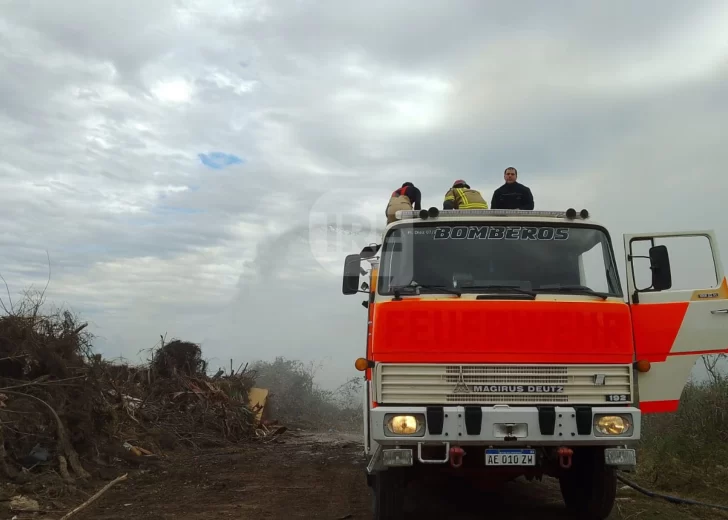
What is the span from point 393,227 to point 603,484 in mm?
2973

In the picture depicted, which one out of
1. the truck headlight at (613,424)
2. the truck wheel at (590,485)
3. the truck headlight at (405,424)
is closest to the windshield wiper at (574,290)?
the truck headlight at (613,424)

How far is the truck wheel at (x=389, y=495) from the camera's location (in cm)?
566

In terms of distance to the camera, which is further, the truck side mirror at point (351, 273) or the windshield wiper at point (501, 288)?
the truck side mirror at point (351, 273)

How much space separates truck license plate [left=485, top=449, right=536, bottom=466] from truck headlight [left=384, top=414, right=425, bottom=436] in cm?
59

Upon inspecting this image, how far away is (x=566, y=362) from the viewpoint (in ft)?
17.2

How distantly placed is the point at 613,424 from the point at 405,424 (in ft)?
5.41

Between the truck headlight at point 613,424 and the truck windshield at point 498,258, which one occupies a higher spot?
the truck windshield at point 498,258

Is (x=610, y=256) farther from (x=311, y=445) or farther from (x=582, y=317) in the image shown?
(x=311, y=445)

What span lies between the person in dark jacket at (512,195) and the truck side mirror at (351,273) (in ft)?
7.31

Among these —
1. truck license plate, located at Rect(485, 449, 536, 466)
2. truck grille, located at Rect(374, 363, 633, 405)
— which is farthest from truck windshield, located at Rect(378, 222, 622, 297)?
truck license plate, located at Rect(485, 449, 536, 466)

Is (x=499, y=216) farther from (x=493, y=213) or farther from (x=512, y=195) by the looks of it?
(x=512, y=195)

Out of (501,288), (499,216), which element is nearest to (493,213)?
(499,216)

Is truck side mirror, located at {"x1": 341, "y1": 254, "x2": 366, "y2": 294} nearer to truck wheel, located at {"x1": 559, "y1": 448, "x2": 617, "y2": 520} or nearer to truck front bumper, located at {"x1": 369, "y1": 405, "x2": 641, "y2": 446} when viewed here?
truck front bumper, located at {"x1": 369, "y1": 405, "x2": 641, "y2": 446}

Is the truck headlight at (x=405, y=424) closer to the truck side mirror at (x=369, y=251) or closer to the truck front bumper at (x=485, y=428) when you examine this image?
the truck front bumper at (x=485, y=428)
